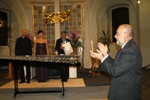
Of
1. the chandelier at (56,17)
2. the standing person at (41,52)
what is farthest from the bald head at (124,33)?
the chandelier at (56,17)

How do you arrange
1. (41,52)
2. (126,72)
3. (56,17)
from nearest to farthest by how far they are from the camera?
1. (126,72)
2. (41,52)
3. (56,17)

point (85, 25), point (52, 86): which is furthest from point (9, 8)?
point (52, 86)

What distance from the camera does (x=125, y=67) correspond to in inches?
68.8

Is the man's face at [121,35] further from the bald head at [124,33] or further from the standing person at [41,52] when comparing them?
the standing person at [41,52]

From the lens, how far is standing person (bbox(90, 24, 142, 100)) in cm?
176

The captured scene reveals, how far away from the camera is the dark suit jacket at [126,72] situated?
5.78 ft

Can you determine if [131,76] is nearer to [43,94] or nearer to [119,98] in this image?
[119,98]

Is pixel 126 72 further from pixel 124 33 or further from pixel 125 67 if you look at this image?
pixel 124 33

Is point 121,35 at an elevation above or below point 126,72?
above

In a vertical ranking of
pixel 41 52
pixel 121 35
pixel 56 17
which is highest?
pixel 56 17

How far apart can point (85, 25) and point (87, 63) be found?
2012mm

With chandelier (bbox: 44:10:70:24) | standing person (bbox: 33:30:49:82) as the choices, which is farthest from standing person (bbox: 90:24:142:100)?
chandelier (bbox: 44:10:70:24)

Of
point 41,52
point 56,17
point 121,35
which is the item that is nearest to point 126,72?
point 121,35

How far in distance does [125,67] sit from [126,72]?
125 millimetres
